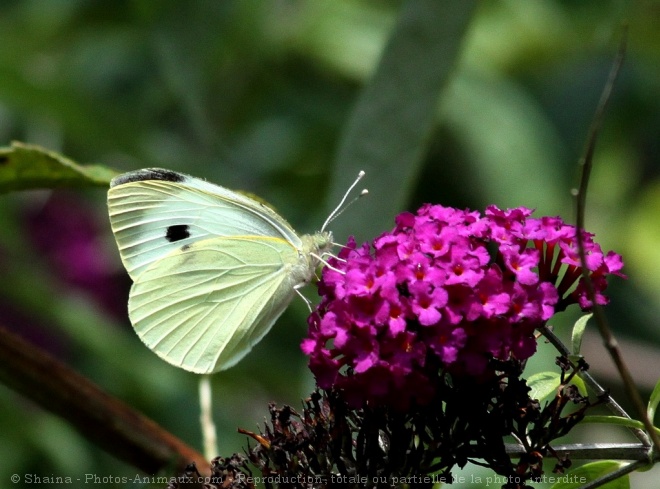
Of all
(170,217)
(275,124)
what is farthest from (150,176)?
(275,124)

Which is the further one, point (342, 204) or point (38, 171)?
point (342, 204)

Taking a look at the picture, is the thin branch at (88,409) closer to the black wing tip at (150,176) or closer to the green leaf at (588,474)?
the black wing tip at (150,176)

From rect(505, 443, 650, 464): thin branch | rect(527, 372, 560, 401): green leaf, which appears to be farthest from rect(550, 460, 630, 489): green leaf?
rect(527, 372, 560, 401): green leaf

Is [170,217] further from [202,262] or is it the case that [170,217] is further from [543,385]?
[543,385]

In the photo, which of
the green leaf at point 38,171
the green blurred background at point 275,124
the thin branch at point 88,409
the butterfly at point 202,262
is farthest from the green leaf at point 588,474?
the green blurred background at point 275,124

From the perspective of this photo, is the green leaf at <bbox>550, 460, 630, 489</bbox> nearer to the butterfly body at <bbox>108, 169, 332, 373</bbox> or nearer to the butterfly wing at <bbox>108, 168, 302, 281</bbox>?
the butterfly body at <bbox>108, 169, 332, 373</bbox>
